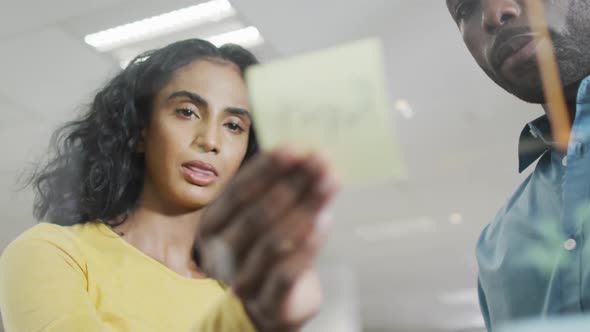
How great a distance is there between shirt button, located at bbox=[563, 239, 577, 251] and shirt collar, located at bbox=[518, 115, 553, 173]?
83 millimetres

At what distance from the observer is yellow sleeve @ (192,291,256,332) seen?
15.5 inches

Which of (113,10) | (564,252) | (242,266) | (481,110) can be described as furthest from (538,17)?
(113,10)

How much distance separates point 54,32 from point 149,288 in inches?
14.4

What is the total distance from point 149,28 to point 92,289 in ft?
1.03

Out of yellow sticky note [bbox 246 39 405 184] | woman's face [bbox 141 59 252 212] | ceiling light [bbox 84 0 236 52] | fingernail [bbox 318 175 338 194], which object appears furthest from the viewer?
ceiling light [bbox 84 0 236 52]

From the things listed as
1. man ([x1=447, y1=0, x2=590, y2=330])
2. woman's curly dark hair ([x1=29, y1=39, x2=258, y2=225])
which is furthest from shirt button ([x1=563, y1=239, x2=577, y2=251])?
woman's curly dark hair ([x1=29, y1=39, x2=258, y2=225])

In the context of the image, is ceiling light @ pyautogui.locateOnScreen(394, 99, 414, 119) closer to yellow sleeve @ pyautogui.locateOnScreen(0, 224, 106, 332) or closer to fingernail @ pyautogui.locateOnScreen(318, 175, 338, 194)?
fingernail @ pyautogui.locateOnScreen(318, 175, 338, 194)

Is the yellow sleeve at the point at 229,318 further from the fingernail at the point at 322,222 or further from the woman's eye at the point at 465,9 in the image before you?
the woman's eye at the point at 465,9

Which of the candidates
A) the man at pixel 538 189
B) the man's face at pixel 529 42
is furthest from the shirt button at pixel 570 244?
the man's face at pixel 529 42

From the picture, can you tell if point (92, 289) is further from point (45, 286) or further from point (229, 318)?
point (229, 318)

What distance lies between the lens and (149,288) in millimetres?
585

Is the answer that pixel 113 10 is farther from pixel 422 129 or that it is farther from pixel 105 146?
pixel 422 129

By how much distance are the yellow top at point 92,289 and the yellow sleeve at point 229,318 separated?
112 mm

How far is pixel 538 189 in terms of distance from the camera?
1.86 ft
